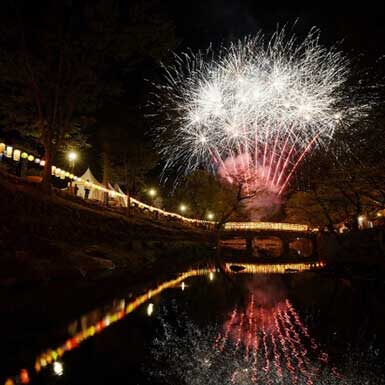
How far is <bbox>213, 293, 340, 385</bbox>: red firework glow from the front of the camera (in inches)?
253

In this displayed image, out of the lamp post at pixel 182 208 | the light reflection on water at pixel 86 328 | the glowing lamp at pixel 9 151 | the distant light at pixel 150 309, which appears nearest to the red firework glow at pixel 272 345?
the distant light at pixel 150 309

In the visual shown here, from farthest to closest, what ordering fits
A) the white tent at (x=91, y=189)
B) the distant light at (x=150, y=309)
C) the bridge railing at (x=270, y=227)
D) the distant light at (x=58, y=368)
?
the bridge railing at (x=270, y=227)
the white tent at (x=91, y=189)
the distant light at (x=150, y=309)
the distant light at (x=58, y=368)

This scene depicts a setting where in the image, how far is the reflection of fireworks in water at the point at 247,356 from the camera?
620 centimetres

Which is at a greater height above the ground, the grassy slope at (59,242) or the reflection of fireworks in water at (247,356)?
the grassy slope at (59,242)

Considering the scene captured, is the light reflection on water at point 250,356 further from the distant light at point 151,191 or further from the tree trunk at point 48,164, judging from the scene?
the distant light at point 151,191

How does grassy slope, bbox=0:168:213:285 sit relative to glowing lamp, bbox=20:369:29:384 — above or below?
above

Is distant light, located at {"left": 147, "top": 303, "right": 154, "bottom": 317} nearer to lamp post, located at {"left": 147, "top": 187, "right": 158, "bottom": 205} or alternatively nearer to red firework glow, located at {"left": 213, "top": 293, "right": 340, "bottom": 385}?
red firework glow, located at {"left": 213, "top": 293, "right": 340, "bottom": 385}

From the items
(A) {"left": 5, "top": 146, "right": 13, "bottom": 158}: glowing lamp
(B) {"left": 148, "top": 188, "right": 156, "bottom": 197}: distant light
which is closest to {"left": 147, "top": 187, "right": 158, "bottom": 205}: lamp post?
(B) {"left": 148, "top": 188, "right": 156, "bottom": 197}: distant light

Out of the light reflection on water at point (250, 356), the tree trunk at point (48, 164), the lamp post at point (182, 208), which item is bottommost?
the light reflection on water at point (250, 356)

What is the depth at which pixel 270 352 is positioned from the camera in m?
7.66

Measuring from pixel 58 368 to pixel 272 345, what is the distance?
4729mm

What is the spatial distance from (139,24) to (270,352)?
743 inches

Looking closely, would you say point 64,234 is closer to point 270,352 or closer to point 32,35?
point 32,35

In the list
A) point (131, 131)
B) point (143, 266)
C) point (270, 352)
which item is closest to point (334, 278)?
point (143, 266)
